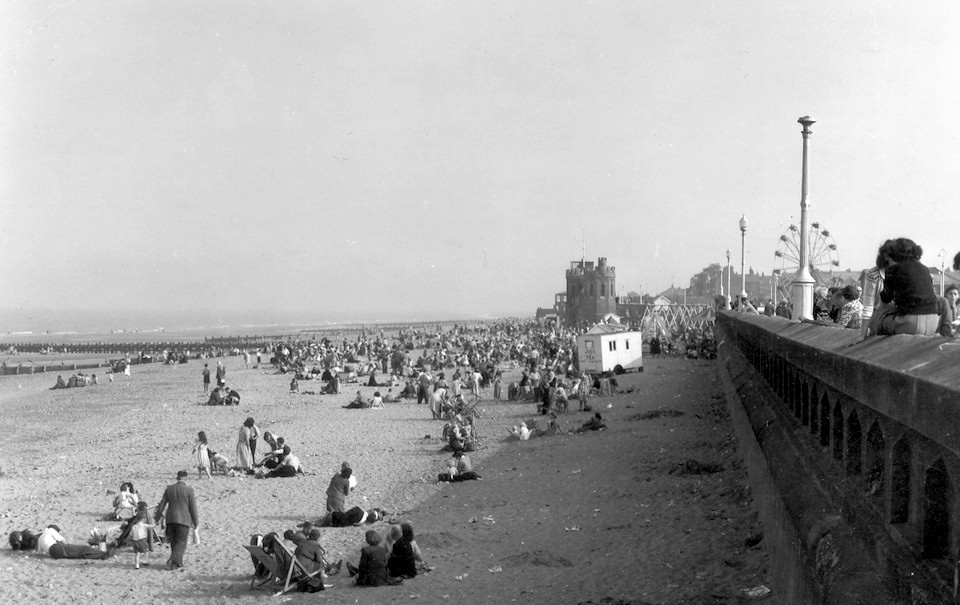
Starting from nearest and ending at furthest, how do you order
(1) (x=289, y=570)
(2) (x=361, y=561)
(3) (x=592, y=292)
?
(1) (x=289, y=570) → (2) (x=361, y=561) → (3) (x=592, y=292)

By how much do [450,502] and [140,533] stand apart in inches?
224

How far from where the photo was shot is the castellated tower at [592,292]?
354 feet

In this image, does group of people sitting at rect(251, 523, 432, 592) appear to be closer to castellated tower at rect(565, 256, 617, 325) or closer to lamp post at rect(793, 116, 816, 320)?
lamp post at rect(793, 116, 816, 320)

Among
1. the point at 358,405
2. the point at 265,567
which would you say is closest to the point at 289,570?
the point at 265,567

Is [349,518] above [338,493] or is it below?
below

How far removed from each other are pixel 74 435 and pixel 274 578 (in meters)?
19.6

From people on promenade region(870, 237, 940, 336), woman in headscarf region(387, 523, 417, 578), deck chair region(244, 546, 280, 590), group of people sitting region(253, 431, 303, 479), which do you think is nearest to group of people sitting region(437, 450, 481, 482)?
group of people sitting region(253, 431, 303, 479)

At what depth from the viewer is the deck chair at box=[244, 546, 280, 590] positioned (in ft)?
→ 36.1

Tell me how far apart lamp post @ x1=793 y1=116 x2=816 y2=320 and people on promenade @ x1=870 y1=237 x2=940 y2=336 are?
8.70 meters

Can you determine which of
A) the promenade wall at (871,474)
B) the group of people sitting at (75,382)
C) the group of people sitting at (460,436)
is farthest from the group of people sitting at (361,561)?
the group of people sitting at (75,382)

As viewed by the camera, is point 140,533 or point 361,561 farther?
point 140,533

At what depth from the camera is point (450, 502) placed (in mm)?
15734

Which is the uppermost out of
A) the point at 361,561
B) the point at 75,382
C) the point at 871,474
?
the point at 871,474

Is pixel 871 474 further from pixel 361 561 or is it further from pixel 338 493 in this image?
pixel 338 493
